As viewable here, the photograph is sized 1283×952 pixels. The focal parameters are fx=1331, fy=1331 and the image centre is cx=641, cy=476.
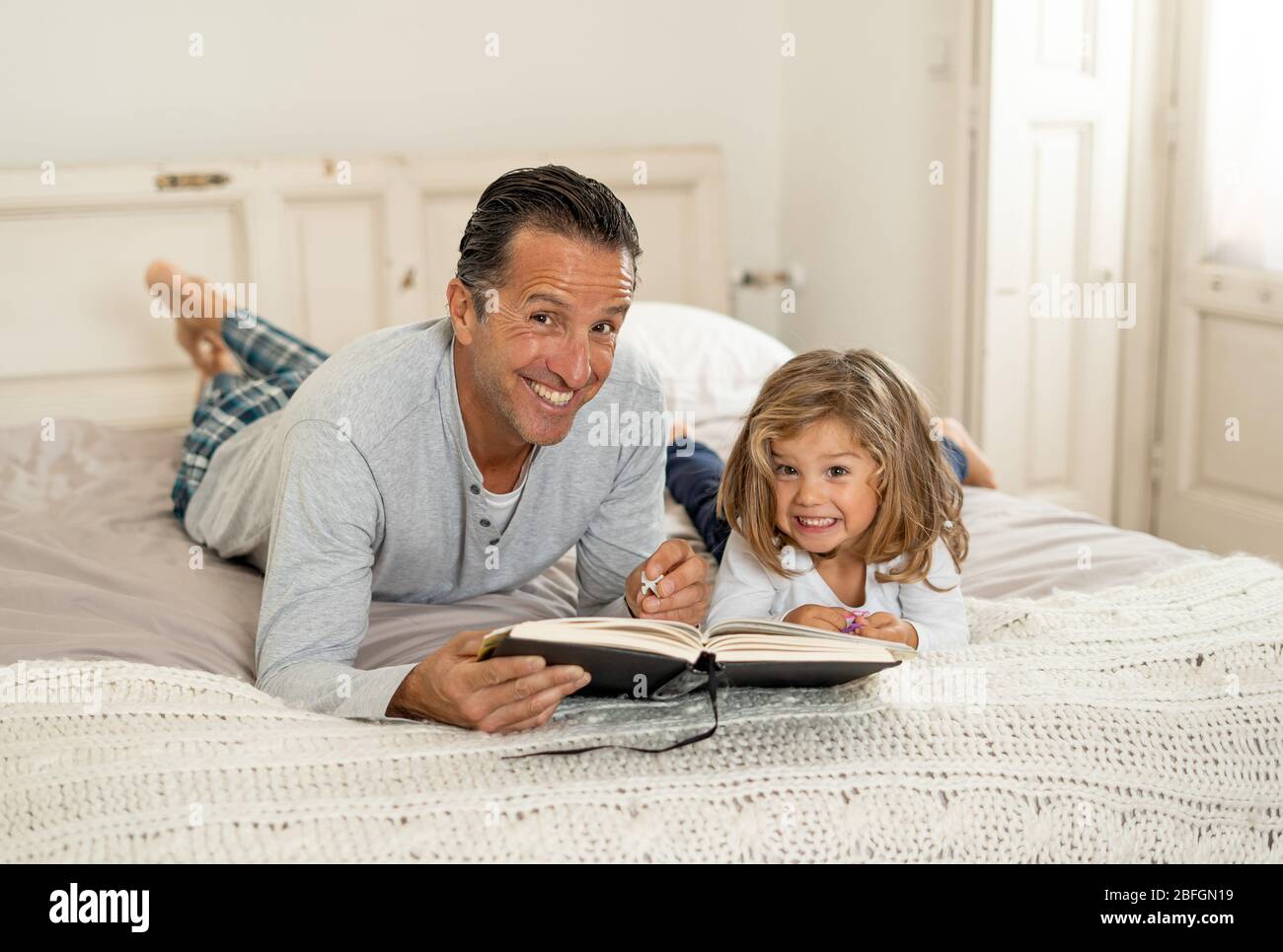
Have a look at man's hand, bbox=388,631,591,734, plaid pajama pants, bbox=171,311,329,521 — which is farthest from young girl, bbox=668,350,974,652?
plaid pajama pants, bbox=171,311,329,521

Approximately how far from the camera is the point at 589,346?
1.44 metres

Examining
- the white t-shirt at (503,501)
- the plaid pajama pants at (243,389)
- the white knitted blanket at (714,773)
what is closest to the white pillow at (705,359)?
the plaid pajama pants at (243,389)

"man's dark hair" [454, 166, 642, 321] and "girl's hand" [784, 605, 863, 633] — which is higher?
"man's dark hair" [454, 166, 642, 321]

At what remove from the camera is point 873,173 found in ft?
11.2

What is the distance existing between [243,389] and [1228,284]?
2.19 meters

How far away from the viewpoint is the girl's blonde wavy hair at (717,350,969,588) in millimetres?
1511

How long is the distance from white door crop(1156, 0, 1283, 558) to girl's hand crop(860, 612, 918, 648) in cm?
191

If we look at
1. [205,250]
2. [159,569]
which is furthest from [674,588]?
[205,250]

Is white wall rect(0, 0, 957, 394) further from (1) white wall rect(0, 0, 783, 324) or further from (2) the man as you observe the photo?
(2) the man

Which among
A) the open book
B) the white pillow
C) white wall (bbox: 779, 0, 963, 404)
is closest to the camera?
the open book

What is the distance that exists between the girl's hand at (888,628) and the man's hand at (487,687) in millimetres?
366

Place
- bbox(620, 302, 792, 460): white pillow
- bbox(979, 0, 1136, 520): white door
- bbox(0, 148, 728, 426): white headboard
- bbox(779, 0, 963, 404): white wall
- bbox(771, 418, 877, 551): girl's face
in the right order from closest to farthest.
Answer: bbox(771, 418, 877, 551): girl's face, bbox(620, 302, 792, 460): white pillow, bbox(0, 148, 728, 426): white headboard, bbox(979, 0, 1136, 520): white door, bbox(779, 0, 963, 404): white wall

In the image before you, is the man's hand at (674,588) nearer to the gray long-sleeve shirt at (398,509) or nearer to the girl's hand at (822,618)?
the girl's hand at (822,618)
